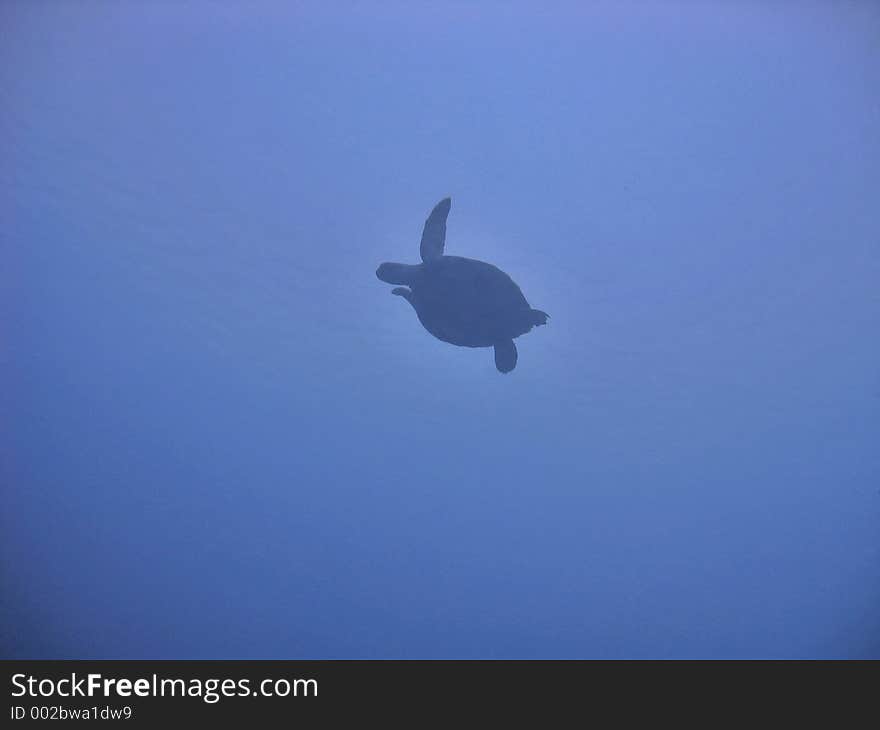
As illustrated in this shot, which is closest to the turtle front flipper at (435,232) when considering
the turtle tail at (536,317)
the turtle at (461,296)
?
the turtle at (461,296)

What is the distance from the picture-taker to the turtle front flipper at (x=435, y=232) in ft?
17.0

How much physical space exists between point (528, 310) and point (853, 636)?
1625 cm

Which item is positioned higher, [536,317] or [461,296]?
[461,296]

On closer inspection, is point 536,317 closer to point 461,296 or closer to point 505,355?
point 505,355

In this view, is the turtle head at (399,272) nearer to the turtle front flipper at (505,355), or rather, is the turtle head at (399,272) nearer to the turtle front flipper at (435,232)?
the turtle front flipper at (435,232)

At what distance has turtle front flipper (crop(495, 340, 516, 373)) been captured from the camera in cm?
541

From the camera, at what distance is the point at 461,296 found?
193 inches

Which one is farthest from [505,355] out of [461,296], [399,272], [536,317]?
[399,272]

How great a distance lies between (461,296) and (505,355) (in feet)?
3.21
